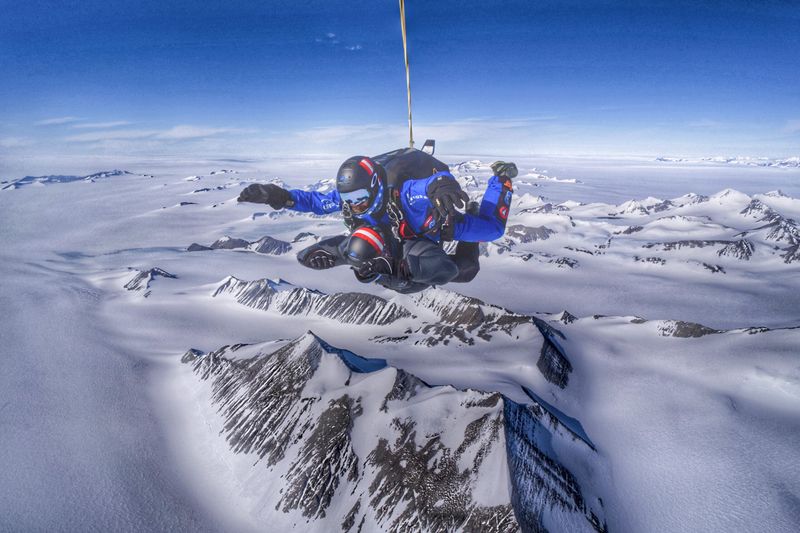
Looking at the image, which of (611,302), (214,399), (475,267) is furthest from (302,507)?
(611,302)

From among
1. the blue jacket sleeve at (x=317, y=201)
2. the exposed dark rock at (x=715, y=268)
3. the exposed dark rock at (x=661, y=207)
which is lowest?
the exposed dark rock at (x=715, y=268)

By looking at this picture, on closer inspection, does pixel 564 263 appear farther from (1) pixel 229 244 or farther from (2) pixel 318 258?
(2) pixel 318 258

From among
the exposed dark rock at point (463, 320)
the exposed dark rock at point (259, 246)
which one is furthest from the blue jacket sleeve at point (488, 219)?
the exposed dark rock at point (259, 246)

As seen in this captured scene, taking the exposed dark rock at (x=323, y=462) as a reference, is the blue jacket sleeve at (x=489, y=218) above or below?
above

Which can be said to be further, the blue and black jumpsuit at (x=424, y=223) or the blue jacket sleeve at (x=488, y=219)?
the blue jacket sleeve at (x=488, y=219)

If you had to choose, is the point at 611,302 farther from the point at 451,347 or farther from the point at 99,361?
the point at 99,361

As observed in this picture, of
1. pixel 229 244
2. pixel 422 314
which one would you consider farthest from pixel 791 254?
pixel 229 244

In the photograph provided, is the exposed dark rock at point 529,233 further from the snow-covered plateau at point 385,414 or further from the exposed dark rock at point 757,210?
the exposed dark rock at point 757,210
